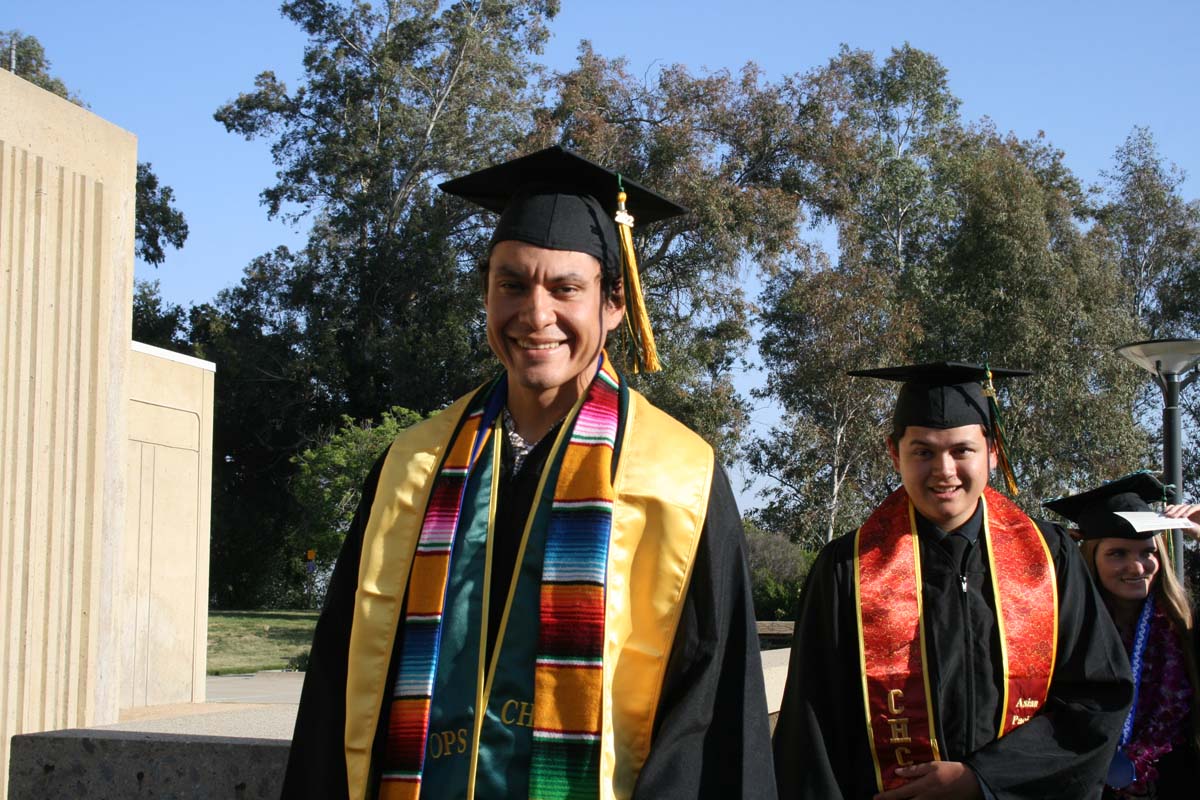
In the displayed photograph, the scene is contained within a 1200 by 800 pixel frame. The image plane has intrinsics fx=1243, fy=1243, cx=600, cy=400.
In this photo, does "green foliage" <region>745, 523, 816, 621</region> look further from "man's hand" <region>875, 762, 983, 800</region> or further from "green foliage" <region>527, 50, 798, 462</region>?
"man's hand" <region>875, 762, 983, 800</region>

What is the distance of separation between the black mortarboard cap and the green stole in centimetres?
300

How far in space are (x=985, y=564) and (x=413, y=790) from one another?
210cm

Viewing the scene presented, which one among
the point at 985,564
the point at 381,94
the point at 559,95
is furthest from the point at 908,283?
the point at 985,564

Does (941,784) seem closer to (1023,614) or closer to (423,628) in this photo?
(1023,614)

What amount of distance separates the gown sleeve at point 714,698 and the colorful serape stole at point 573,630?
5.0 inches

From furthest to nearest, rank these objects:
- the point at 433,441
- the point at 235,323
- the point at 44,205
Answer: the point at 235,323 → the point at 44,205 → the point at 433,441

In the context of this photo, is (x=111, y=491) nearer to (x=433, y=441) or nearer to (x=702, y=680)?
(x=433, y=441)

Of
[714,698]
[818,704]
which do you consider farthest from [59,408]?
[714,698]

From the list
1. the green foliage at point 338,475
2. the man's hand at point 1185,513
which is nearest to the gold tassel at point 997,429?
the man's hand at point 1185,513

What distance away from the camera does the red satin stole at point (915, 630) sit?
11.7 ft

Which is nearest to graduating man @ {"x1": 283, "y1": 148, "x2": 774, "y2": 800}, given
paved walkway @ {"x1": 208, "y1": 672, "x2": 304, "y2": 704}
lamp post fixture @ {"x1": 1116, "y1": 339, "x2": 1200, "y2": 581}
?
lamp post fixture @ {"x1": 1116, "y1": 339, "x2": 1200, "y2": 581}

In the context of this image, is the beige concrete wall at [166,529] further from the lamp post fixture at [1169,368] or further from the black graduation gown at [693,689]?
the black graduation gown at [693,689]

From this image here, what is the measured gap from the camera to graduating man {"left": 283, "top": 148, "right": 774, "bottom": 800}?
2.27 meters

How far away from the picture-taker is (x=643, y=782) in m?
2.18
